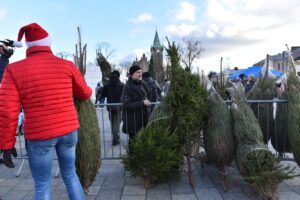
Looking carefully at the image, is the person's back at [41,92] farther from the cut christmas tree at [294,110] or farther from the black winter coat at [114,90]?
the black winter coat at [114,90]

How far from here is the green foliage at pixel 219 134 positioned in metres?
4.43

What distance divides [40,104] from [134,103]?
264cm

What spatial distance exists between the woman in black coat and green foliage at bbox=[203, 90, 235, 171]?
1379 mm

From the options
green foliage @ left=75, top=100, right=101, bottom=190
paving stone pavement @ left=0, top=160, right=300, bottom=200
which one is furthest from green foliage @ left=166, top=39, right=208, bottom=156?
green foliage @ left=75, top=100, right=101, bottom=190

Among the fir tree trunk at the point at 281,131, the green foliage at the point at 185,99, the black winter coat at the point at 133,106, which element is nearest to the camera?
the green foliage at the point at 185,99

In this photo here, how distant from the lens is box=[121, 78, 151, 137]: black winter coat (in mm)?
5559

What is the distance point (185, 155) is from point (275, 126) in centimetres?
169

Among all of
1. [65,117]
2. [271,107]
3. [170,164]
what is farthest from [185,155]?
[65,117]

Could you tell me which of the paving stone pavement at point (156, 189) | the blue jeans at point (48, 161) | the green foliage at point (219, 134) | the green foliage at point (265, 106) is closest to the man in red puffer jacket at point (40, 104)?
the blue jeans at point (48, 161)

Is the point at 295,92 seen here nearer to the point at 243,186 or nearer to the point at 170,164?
the point at 243,186

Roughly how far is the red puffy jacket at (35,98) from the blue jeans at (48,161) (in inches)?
3.7

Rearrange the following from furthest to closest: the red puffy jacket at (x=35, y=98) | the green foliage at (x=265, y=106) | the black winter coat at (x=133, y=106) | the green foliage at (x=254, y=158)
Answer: the black winter coat at (x=133, y=106)
the green foliage at (x=265, y=106)
the green foliage at (x=254, y=158)
the red puffy jacket at (x=35, y=98)

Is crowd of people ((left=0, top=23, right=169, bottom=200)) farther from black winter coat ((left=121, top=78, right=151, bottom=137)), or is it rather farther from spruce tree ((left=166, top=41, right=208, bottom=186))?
black winter coat ((left=121, top=78, right=151, bottom=137))

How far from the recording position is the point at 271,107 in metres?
5.27
